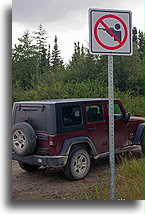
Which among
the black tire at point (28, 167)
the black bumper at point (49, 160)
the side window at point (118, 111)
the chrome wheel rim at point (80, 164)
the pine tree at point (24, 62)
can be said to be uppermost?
the pine tree at point (24, 62)

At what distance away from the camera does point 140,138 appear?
630 cm

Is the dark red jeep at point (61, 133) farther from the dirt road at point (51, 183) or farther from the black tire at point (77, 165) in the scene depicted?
the dirt road at point (51, 183)

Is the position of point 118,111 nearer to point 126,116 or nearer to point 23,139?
point 126,116

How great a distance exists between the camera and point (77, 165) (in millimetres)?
5219

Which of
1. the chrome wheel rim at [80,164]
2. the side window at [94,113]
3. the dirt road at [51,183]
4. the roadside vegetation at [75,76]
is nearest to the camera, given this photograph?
the dirt road at [51,183]

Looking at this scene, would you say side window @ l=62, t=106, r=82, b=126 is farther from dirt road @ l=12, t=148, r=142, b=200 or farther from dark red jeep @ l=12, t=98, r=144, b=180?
dirt road @ l=12, t=148, r=142, b=200

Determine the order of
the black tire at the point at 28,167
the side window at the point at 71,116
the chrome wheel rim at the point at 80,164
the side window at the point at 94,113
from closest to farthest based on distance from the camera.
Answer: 1. the side window at the point at 71,116
2. the chrome wheel rim at the point at 80,164
3. the side window at the point at 94,113
4. the black tire at the point at 28,167

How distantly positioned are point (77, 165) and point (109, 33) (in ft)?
9.32

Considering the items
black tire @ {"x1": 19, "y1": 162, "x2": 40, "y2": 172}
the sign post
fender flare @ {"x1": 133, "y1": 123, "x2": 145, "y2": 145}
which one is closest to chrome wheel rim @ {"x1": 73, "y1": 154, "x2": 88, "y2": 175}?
black tire @ {"x1": 19, "y1": 162, "x2": 40, "y2": 172}

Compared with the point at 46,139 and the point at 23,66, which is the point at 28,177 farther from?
the point at 23,66

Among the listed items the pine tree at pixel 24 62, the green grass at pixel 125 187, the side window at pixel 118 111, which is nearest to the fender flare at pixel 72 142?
the green grass at pixel 125 187

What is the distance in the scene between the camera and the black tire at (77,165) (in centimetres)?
510

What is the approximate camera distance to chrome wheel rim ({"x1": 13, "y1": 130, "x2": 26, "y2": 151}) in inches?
192

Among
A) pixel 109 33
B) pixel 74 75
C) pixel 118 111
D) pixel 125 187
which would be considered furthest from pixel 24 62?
pixel 109 33
